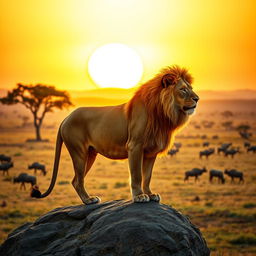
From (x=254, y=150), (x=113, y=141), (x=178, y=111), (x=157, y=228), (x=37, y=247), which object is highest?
(x=178, y=111)

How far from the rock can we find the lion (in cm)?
41

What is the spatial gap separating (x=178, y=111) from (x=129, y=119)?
0.78 metres

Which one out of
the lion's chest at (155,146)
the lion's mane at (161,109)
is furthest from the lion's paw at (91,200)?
the lion's mane at (161,109)

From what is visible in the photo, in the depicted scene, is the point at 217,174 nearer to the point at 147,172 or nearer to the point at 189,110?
the point at 147,172

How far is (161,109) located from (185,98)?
0.42 metres

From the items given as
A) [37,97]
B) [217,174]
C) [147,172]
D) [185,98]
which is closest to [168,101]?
[185,98]

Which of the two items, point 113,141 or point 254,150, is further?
point 254,150

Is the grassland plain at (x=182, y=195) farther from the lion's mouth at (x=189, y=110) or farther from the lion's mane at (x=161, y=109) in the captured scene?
the lion's mouth at (x=189, y=110)

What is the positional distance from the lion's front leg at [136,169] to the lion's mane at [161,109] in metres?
0.20

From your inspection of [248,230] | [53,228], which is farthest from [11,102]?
[53,228]

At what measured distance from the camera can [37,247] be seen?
7617 millimetres

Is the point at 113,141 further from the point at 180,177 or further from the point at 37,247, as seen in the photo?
the point at 180,177

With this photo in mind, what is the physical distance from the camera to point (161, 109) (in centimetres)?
743

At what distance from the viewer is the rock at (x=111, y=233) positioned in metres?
6.74
